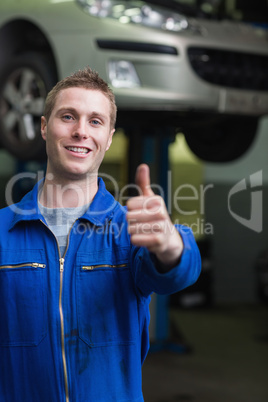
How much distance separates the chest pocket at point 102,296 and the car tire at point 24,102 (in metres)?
1.47

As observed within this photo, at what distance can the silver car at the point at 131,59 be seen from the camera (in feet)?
7.18

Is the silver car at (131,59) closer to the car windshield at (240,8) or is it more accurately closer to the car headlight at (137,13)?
the car headlight at (137,13)

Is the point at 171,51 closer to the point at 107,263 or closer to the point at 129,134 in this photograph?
the point at 129,134

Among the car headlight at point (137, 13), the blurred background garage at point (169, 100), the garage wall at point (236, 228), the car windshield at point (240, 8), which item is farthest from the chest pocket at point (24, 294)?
the garage wall at point (236, 228)

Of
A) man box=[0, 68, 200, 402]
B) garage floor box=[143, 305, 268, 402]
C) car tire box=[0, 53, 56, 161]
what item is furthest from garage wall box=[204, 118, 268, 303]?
man box=[0, 68, 200, 402]

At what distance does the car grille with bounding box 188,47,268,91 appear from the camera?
2397 mm

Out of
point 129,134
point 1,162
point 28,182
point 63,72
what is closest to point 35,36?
point 63,72

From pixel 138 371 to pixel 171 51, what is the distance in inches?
64.0

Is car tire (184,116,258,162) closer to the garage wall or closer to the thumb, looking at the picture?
the thumb

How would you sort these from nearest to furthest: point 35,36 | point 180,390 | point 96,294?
point 96,294 → point 35,36 → point 180,390

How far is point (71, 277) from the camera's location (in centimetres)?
83

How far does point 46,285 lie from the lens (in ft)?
2.71

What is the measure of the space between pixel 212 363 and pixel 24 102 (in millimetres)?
2105

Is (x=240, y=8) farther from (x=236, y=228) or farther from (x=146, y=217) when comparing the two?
(x=236, y=228)
